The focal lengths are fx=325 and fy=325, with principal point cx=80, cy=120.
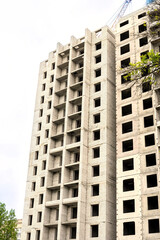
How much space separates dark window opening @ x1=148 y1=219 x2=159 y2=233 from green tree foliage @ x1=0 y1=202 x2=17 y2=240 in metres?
23.9

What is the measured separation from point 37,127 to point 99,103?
40.6 ft

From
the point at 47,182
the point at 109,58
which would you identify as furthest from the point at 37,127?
the point at 109,58

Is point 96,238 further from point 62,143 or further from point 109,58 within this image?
point 109,58

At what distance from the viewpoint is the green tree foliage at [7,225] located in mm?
50250

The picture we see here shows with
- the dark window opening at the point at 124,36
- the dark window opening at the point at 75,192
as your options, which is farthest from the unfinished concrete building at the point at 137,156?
the dark window opening at the point at 75,192

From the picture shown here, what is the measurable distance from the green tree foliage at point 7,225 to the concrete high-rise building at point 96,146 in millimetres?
5290

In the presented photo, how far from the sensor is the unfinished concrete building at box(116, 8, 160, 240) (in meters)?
36.5

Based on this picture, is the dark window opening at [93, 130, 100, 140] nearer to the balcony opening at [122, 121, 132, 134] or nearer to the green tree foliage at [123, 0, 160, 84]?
the balcony opening at [122, 121, 132, 134]

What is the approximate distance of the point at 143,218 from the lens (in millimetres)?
35969

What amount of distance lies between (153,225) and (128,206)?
4281mm

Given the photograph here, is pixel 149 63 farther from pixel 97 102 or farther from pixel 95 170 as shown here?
pixel 97 102

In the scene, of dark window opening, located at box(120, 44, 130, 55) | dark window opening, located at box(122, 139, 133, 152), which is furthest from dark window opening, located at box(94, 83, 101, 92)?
dark window opening, located at box(122, 139, 133, 152)

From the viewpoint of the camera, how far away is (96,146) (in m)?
44.7

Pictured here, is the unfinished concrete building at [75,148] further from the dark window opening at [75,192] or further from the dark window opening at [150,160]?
the dark window opening at [150,160]
